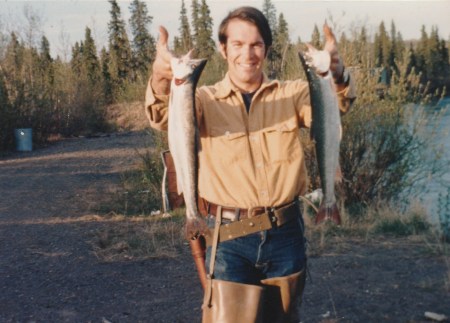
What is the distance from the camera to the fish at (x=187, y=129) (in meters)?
3.04

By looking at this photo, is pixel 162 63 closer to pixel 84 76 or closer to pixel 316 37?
pixel 316 37

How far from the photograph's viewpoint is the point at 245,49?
3203 mm

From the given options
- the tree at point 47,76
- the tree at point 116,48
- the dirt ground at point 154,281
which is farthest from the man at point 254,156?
the tree at point 116,48

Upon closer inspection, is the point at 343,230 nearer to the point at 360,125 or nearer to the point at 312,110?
the point at 360,125

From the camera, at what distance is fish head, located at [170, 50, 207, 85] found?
301 centimetres

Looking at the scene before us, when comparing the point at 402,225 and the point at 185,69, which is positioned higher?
the point at 185,69

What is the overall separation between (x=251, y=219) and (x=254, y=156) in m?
0.39

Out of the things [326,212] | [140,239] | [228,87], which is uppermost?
[228,87]

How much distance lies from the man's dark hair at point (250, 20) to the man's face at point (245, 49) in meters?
0.03

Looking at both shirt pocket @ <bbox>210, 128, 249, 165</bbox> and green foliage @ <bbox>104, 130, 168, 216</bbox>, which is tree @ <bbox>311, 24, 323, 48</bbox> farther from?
shirt pocket @ <bbox>210, 128, 249, 165</bbox>

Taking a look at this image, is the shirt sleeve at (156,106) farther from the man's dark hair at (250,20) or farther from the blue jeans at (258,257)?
the blue jeans at (258,257)

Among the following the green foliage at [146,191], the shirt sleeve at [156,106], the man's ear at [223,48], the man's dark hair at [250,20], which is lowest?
the green foliage at [146,191]

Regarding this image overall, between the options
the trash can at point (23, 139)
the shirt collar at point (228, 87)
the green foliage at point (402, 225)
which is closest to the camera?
the shirt collar at point (228, 87)

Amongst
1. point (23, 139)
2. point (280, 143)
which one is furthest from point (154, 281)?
point (23, 139)
